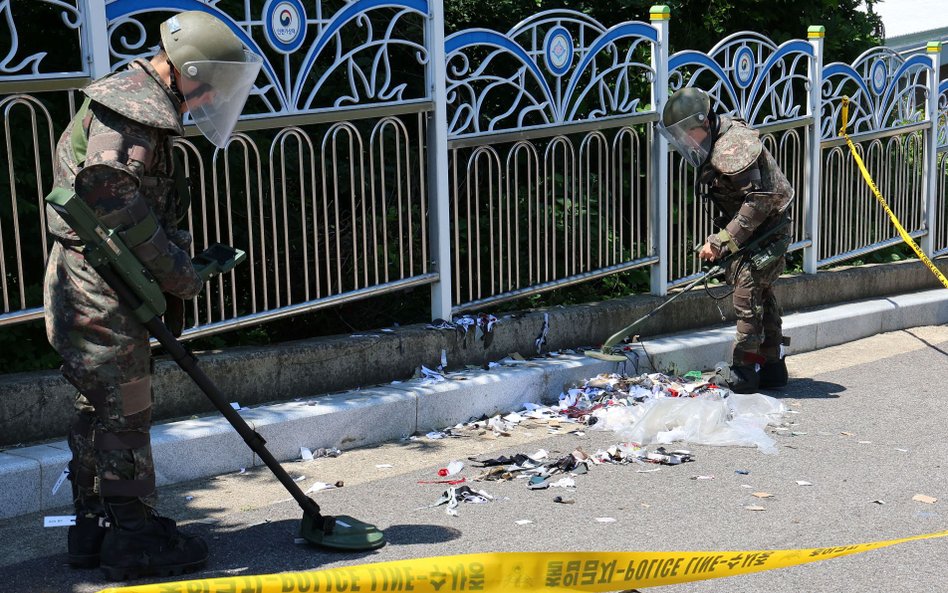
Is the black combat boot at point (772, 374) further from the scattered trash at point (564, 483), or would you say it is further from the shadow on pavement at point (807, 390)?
the scattered trash at point (564, 483)

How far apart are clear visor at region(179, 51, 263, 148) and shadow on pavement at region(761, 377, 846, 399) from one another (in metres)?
4.13

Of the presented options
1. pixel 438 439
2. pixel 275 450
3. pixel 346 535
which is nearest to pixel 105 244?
pixel 346 535

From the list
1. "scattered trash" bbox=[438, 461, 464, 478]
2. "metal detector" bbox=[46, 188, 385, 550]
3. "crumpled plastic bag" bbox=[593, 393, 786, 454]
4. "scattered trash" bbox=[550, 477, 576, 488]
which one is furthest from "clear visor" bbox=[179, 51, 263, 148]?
"crumpled plastic bag" bbox=[593, 393, 786, 454]

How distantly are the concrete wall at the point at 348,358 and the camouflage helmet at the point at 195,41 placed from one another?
1.84 m

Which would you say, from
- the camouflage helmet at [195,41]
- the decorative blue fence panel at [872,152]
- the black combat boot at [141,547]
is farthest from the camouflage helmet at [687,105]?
the black combat boot at [141,547]

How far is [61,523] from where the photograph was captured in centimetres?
433

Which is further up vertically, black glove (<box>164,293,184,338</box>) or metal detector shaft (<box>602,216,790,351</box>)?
black glove (<box>164,293,184,338</box>)

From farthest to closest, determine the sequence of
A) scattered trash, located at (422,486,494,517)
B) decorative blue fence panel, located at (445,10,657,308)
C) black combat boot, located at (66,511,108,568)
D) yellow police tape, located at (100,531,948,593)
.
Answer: decorative blue fence panel, located at (445,10,657,308)
scattered trash, located at (422,486,494,517)
black combat boot, located at (66,511,108,568)
yellow police tape, located at (100,531,948,593)

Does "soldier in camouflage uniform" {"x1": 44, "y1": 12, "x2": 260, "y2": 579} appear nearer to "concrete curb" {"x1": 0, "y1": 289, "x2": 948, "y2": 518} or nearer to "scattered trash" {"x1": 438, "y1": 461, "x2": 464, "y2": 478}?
"concrete curb" {"x1": 0, "y1": 289, "x2": 948, "y2": 518}

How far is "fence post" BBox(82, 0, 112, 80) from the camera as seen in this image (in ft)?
17.2

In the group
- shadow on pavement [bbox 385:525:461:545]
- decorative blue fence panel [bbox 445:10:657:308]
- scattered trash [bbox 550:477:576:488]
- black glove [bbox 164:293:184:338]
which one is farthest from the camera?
decorative blue fence panel [bbox 445:10:657:308]

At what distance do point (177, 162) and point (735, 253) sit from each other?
3.81m

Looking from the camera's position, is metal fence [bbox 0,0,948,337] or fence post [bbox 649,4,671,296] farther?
fence post [bbox 649,4,671,296]

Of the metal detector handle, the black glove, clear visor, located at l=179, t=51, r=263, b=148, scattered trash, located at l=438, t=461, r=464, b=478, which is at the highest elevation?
clear visor, located at l=179, t=51, r=263, b=148
